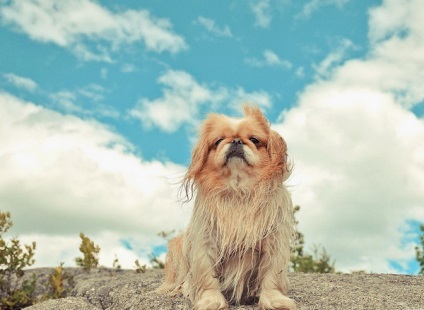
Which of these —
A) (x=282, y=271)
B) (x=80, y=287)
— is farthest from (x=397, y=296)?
(x=80, y=287)

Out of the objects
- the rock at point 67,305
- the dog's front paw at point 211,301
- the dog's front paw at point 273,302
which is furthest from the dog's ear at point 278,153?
the rock at point 67,305

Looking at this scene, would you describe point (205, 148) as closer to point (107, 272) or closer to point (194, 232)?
point (194, 232)

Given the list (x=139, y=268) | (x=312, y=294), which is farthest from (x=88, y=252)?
(x=312, y=294)

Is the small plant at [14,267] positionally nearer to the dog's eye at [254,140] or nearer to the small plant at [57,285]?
the small plant at [57,285]

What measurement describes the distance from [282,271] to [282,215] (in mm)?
498

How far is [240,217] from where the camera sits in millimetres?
5367

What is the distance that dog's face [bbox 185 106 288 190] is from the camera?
5141 mm

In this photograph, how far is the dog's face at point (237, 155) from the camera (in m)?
5.14

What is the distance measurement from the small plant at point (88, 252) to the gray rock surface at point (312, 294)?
189 cm

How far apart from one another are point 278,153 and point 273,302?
1.29m

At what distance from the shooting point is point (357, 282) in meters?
7.79

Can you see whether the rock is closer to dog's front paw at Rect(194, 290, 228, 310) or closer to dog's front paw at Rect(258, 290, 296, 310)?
dog's front paw at Rect(194, 290, 228, 310)

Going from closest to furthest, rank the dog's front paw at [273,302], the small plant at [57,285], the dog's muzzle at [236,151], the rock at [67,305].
Result: the dog's muzzle at [236,151] < the dog's front paw at [273,302] < the rock at [67,305] < the small plant at [57,285]

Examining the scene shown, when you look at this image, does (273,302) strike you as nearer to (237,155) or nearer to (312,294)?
(312,294)
